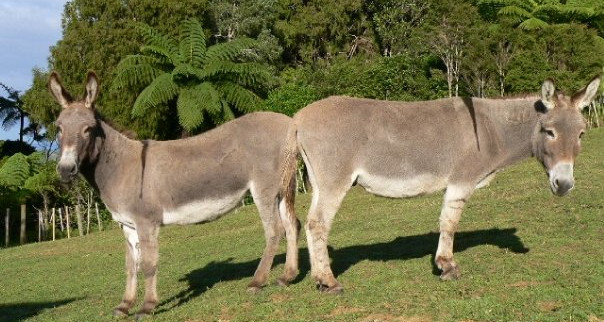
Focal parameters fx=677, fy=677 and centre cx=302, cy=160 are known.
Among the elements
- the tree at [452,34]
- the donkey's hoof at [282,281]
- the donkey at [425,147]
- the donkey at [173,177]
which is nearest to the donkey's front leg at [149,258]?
the donkey at [173,177]

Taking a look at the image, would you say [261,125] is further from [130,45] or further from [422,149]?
[130,45]

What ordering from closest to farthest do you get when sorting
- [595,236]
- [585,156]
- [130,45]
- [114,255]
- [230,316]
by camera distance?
[230,316]
[595,236]
[114,255]
[585,156]
[130,45]

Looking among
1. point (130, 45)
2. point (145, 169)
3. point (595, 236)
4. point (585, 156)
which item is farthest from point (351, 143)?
point (130, 45)

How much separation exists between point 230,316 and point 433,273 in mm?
2841

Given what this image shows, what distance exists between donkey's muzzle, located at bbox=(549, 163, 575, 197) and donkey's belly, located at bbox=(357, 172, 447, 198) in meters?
1.33

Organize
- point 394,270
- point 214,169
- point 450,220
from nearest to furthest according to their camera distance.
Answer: point 450,220
point 214,169
point 394,270

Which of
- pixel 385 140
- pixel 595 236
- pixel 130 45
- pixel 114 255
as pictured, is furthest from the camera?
pixel 130 45

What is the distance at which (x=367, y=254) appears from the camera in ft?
38.2

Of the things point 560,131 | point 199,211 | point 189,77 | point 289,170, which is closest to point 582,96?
point 560,131

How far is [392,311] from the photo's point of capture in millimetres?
7398

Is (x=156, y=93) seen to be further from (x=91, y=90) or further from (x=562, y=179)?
(x=562, y=179)

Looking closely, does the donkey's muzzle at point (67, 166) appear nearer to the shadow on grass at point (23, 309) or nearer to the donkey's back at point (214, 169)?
the donkey's back at point (214, 169)

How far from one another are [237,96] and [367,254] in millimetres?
23846

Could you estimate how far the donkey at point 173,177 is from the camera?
873 centimetres
